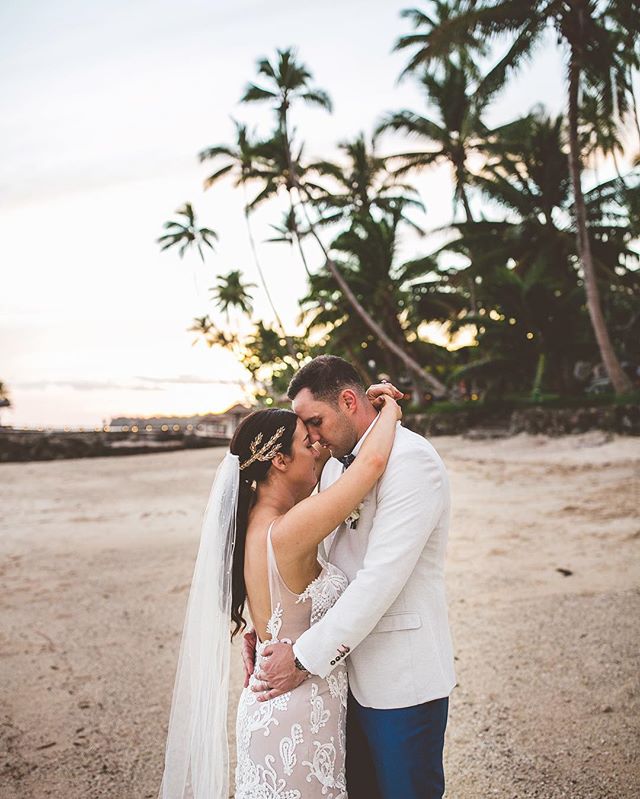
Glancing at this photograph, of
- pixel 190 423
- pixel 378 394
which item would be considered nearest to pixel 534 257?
pixel 378 394

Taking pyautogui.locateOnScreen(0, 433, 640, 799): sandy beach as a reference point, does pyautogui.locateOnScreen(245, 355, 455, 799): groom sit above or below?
above

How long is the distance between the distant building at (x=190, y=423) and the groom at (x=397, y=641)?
134 ft

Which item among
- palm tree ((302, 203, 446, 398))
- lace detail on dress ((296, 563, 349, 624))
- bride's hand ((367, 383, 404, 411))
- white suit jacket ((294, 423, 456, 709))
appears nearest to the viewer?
white suit jacket ((294, 423, 456, 709))

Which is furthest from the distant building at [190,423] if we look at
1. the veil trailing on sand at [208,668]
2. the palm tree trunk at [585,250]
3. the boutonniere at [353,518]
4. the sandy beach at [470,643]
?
the boutonniere at [353,518]

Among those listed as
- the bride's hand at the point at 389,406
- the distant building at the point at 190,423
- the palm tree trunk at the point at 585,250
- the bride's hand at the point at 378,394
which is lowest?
the distant building at the point at 190,423

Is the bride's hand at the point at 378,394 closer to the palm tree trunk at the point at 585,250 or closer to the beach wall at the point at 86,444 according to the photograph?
the palm tree trunk at the point at 585,250

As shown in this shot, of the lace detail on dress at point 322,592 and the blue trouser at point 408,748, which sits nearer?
the blue trouser at point 408,748

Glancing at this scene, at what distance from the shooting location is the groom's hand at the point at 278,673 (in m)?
2.12

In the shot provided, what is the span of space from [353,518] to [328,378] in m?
0.54

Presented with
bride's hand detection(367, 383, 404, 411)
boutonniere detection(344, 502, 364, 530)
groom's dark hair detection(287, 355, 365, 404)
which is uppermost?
groom's dark hair detection(287, 355, 365, 404)

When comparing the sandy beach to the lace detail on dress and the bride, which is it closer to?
the bride

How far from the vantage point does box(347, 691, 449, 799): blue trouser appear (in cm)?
207

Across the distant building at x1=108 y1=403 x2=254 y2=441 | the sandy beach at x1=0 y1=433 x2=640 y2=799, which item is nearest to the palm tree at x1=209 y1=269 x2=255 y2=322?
the distant building at x1=108 y1=403 x2=254 y2=441

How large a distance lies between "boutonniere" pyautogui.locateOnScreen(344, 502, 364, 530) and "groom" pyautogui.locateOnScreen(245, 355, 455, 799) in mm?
29
